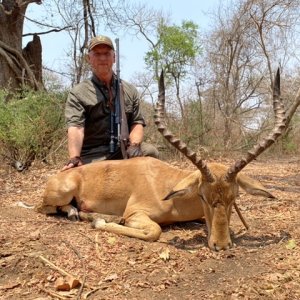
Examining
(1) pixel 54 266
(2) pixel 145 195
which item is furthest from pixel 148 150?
(1) pixel 54 266

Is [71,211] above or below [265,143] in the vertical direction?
below

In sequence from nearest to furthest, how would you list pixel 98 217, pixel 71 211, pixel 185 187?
pixel 185 187 < pixel 98 217 < pixel 71 211

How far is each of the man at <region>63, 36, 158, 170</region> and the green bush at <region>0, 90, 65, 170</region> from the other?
328 centimetres

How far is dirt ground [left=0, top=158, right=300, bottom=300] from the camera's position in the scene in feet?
11.1

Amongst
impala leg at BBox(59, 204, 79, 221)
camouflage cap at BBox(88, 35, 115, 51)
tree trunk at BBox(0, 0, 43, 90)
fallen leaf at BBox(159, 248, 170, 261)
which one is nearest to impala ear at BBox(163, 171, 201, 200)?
fallen leaf at BBox(159, 248, 170, 261)

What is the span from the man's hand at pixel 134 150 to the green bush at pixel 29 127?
12.0 feet

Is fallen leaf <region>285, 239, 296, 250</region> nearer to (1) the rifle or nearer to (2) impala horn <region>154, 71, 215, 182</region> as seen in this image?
(2) impala horn <region>154, 71, 215, 182</region>

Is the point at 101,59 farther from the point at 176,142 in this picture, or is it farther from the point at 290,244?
the point at 290,244

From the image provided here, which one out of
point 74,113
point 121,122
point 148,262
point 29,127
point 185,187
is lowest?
point 148,262

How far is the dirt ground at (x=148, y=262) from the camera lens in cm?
339

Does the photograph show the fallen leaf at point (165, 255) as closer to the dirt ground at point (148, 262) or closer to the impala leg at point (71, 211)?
the dirt ground at point (148, 262)

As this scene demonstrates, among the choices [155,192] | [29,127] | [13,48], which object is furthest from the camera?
[13,48]

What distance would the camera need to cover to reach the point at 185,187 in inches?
177

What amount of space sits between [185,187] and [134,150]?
6.18 feet
